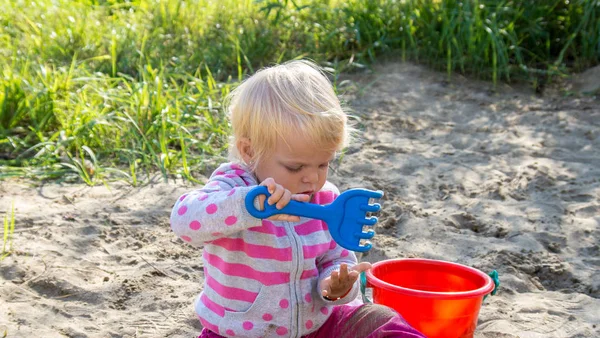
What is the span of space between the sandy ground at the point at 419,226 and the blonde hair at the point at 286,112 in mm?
802

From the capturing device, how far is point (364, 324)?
2070mm

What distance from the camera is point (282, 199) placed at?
174cm

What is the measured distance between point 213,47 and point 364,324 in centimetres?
338

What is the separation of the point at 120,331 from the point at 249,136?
832 millimetres

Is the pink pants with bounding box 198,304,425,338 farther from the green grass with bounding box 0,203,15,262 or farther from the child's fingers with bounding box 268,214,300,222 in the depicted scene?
the green grass with bounding box 0,203,15,262

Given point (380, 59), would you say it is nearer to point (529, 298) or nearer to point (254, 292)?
point (529, 298)

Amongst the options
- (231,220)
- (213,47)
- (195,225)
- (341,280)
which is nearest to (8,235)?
(195,225)

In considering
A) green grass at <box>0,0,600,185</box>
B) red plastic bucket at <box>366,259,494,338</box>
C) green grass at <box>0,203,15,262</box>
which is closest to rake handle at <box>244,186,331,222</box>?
red plastic bucket at <box>366,259,494,338</box>

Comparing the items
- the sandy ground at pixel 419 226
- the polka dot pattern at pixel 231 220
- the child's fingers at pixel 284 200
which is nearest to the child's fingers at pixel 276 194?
the child's fingers at pixel 284 200

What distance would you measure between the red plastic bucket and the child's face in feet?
1.35

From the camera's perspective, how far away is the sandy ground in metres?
2.54

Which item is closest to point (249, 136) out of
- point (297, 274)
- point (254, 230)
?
point (254, 230)

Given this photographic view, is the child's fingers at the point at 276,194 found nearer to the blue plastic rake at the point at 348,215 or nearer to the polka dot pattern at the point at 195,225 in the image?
the blue plastic rake at the point at 348,215

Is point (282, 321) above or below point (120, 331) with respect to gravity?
above
